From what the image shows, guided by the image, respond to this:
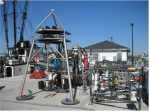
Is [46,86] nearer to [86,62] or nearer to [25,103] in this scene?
[86,62]

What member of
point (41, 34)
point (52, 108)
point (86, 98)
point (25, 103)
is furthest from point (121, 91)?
point (41, 34)

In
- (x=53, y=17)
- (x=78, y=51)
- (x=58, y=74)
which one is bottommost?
(x=58, y=74)

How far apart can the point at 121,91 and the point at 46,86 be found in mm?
4295

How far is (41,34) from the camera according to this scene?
9.50 metres

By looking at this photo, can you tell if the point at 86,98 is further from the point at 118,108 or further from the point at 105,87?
the point at 118,108

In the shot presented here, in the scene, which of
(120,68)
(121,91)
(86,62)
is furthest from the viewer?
(86,62)

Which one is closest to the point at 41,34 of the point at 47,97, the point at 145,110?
the point at 47,97

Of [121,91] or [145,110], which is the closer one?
[145,110]

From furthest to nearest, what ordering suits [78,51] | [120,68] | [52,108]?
[78,51] → [120,68] → [52,108]

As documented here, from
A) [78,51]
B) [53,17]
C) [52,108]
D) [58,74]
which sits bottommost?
[52,108]

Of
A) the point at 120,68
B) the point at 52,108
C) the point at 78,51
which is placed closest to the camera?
the point at 52,108

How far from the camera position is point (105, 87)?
8672 mm

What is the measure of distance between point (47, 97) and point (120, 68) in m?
2.92

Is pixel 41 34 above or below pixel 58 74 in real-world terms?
above
